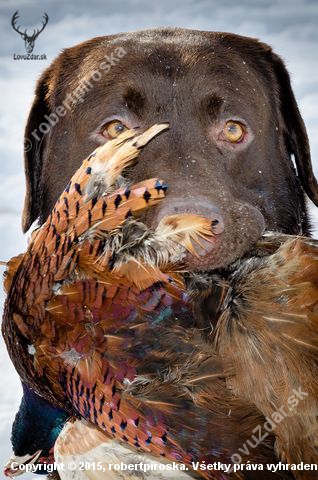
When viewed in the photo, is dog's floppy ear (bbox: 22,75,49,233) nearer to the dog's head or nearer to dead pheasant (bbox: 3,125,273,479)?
the dog's head

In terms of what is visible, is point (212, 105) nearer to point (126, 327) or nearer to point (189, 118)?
point (189, 118)

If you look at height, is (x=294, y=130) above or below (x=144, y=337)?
above

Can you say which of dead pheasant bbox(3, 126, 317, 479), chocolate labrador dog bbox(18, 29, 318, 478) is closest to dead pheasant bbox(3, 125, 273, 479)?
dead pheasant bbox(3, 126, 317, 479)

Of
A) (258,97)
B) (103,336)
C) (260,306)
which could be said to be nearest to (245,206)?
(258,97)

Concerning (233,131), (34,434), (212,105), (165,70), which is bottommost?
(34,434)

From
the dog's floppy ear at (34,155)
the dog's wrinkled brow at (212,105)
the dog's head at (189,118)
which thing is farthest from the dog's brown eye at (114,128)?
the dog's floppy ear at (34,155)

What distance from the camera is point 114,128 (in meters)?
3.50

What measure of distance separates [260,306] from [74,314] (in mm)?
556

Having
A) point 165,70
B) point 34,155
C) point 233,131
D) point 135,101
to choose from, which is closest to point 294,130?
point 233,131

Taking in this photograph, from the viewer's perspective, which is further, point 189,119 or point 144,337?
point 189,119

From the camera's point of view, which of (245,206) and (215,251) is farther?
(245,206)

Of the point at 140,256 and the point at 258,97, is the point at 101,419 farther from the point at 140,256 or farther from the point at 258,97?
the point at 258,97

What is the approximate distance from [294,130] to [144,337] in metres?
2.35

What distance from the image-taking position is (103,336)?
209 centimetres
